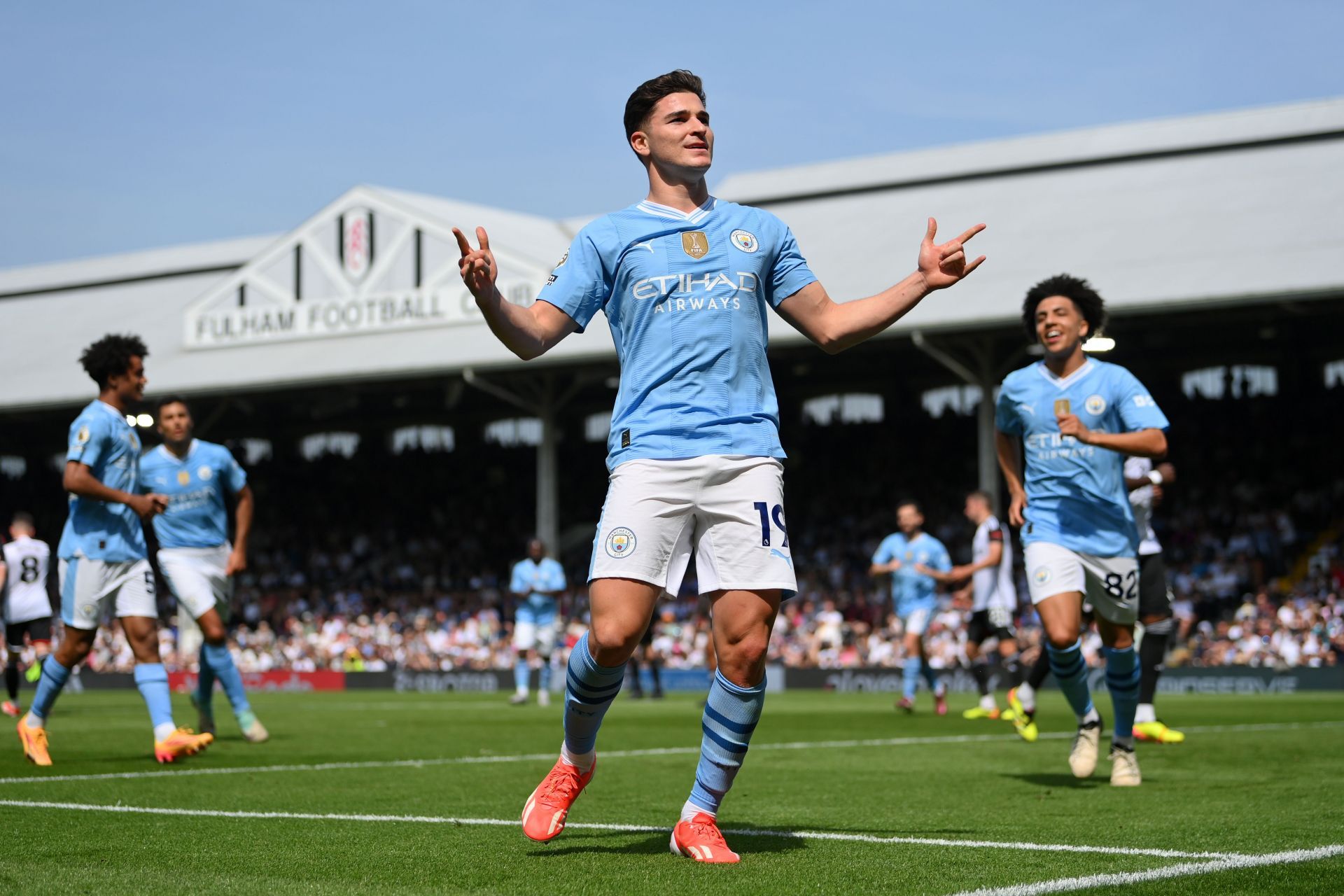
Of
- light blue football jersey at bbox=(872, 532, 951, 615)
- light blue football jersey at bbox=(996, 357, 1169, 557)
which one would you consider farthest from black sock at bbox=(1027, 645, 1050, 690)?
light blue football jersey at bbox=(872, 532, 951, 615)

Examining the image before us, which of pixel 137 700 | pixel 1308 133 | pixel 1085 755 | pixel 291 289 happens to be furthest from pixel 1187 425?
pixel 1085 755

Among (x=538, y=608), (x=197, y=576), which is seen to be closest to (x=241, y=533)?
(x=197, y=576)

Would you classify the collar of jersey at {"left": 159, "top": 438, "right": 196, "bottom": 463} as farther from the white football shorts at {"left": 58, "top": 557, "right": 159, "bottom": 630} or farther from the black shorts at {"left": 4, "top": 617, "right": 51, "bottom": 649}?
the black shorts at {"left": 4, "top": 617, "right": 51, "bottom": 649}

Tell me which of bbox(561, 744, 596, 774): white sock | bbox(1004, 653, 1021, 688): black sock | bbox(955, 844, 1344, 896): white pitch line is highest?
bbox(561, 744, 596, 774): white sock

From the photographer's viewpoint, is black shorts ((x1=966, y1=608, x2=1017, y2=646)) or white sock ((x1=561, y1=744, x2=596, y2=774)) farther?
black shorts ((x1=966, y1=608, x2=1017, y2=646))

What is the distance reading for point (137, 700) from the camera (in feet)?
76.2

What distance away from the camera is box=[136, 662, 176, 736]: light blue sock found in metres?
8.89

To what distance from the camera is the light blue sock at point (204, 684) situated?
434 inches

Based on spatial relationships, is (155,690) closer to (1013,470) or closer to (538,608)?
(1013,470)

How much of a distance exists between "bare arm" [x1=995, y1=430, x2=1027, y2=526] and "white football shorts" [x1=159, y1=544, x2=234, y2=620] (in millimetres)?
5140

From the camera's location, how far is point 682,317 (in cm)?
497

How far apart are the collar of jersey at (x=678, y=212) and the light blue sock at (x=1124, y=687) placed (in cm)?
372

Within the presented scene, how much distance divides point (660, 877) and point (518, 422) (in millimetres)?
38632

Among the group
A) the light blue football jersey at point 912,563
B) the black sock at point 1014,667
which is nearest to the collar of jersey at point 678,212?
the black sock at point 1014,667
